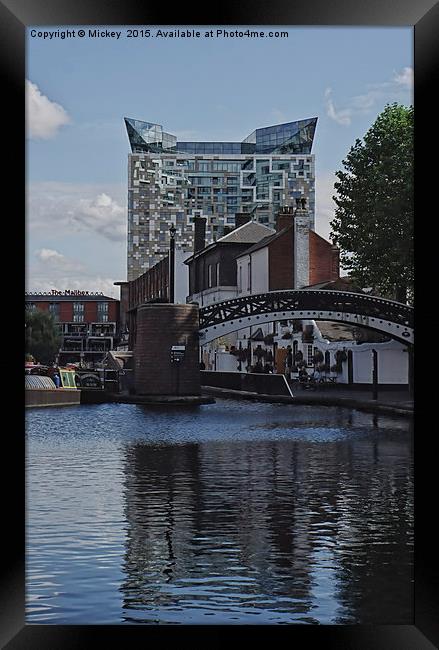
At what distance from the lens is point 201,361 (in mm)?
16547

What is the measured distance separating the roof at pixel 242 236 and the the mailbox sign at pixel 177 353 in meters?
1.53

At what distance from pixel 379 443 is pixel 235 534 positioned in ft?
17.5

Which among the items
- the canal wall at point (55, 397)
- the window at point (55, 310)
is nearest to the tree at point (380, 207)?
the window at point (55, 310)

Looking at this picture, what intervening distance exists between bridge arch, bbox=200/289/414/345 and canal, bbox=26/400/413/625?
3.22 metres

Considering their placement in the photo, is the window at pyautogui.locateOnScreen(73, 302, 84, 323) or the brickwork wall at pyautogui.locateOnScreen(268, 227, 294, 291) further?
the brickwork wall at pyautogui.locateOnScreen(268, 227, 294, 291)

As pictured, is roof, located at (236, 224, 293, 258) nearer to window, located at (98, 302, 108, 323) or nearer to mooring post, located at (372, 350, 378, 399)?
mooring post, located at (372, 350, 378, 399)

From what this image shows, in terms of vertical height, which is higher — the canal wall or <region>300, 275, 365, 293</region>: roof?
<region>300, 275, 365, 293</region>: roof

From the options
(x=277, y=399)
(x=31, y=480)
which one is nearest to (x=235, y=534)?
(x=31, y=480)

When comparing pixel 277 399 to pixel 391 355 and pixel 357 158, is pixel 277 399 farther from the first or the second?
pixel 357 158

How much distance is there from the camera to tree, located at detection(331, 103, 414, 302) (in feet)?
43.8

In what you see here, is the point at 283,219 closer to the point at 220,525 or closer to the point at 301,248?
the point at 301,248

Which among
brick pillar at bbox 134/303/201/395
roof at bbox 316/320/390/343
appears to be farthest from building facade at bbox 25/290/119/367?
roof at bbox 316/320/390/343

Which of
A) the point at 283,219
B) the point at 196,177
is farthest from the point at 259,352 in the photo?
the point at 196,177

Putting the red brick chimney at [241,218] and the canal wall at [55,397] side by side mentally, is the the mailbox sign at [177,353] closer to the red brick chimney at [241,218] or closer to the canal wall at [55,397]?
the canal wall at [55,397]
